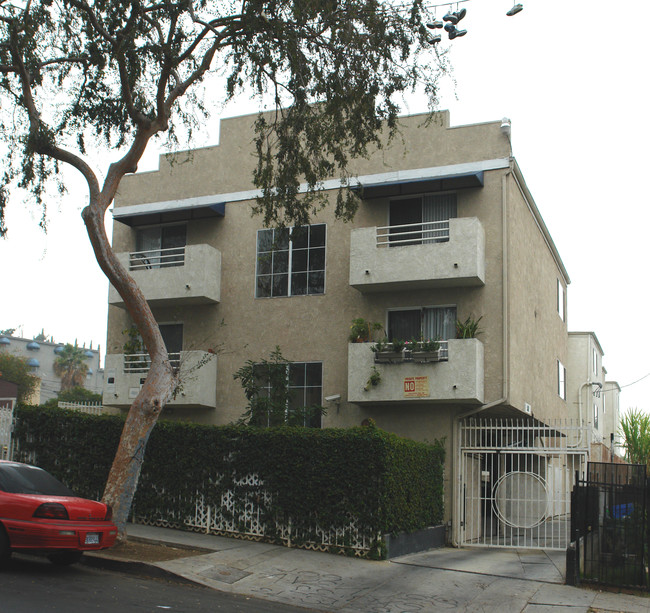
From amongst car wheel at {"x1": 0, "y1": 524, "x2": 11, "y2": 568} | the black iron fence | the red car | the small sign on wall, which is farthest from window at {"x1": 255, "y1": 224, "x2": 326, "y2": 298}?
car wheel at {"x1": 0, "y1": 524, "x2": 11, "y2": 568}

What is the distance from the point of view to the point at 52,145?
1448 cm

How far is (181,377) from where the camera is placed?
66.9 ft

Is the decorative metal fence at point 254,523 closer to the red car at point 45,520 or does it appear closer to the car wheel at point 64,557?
the red car at point 45,520

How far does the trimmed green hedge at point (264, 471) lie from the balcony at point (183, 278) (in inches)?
207

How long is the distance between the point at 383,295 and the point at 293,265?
8.80 ft

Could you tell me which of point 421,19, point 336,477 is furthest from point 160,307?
point 421,19

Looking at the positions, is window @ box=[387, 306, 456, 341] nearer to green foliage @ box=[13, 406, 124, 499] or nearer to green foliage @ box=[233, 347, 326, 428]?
green foliage @ box=[233, 347, 326, 428]

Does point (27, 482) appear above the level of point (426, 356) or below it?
below

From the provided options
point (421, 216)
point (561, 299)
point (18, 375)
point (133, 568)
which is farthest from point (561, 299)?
point (18, 375)

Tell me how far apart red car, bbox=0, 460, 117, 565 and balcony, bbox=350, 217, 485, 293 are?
30.9ft

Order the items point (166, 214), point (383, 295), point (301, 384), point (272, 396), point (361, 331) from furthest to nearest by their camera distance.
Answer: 1. point (166, 214)
2. point (301, 384)
3. point (383, 295)
4. point (361, 331)
5. point (272, 396)

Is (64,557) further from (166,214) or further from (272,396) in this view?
(166,214)

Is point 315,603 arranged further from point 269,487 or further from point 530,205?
point 530,205

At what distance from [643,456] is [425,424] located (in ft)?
42.7
